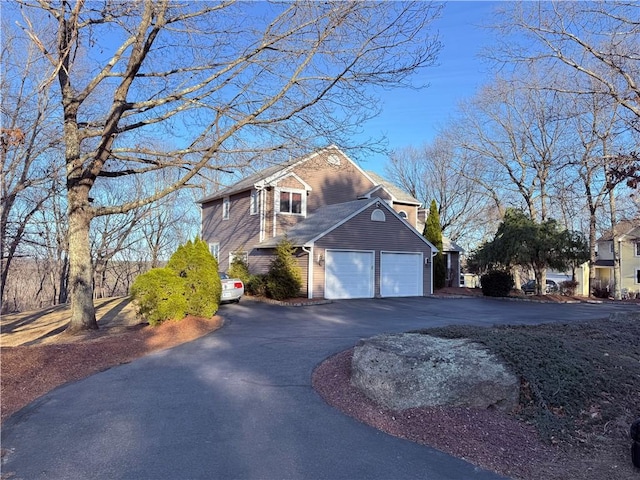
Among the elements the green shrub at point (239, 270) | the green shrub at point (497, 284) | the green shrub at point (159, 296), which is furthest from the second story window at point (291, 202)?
the green shrub at point (159, 296)

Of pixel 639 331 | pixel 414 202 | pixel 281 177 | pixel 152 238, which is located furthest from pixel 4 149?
pixel 152 238

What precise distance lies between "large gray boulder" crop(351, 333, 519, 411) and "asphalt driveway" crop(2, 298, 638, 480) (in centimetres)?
65

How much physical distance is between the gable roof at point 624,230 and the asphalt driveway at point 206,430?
2521 cm

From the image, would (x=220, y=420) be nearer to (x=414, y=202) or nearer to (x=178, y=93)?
(x=178, y=93)

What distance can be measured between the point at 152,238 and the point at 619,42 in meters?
34.1

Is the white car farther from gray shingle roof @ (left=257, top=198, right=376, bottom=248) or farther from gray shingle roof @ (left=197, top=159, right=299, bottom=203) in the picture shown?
gray shingle roof @ (left=197, top=159, right=299, bottom=203)

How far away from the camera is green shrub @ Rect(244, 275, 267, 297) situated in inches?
790

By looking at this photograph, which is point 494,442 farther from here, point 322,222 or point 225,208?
point 225,208

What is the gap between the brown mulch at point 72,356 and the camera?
618 cm

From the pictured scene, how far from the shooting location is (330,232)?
20141 mm

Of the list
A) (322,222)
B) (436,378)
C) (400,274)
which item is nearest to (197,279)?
(436,378)

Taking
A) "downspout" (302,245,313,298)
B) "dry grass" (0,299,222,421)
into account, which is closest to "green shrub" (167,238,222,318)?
"dry grass" (0,299,222,421)

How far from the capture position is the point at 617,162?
7.66m

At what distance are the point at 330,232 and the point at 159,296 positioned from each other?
9.70 meters
